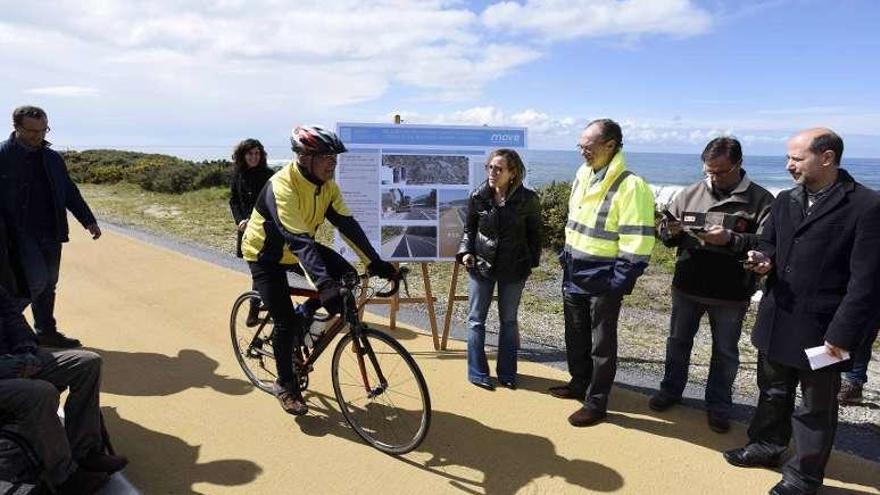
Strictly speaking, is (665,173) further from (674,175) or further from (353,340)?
(353,340)

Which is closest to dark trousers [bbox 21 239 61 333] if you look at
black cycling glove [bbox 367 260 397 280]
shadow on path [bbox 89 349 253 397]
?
shadow on path [bbox 89 349 253 397]

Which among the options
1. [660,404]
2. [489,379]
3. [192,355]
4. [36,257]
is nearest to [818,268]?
[660,404]

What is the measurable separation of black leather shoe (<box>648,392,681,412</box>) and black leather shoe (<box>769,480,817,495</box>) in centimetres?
102

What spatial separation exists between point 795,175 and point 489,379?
2.46 metres

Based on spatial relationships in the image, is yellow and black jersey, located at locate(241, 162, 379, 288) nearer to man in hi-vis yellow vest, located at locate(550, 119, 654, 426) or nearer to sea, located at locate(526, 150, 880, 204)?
man in hi-vis yellow vest, located at locate(550, 119, 654, 426)

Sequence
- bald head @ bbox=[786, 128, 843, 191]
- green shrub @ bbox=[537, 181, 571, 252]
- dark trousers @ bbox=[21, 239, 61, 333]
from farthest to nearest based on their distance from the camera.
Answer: green shrub @ bbox=[537, 181, 571, 252] → dark trousers @ bbox=[21, 239, 61, 333] → bald head @ bbox=[786, 128, 843, 191]

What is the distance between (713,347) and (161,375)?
3.94 meters

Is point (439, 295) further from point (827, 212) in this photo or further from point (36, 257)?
point (827, 212)

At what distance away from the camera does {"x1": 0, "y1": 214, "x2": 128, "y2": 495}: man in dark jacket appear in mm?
2518

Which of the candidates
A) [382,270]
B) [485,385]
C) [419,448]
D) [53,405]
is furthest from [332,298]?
[485,385]

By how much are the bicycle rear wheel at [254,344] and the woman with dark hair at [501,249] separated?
1.49 metres

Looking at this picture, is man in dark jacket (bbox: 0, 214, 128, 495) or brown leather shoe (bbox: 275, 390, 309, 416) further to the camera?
brown leather shoe (bbox: 275, 390, 309, 416)

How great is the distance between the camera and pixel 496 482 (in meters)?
3.20

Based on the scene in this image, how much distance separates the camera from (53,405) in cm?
259
